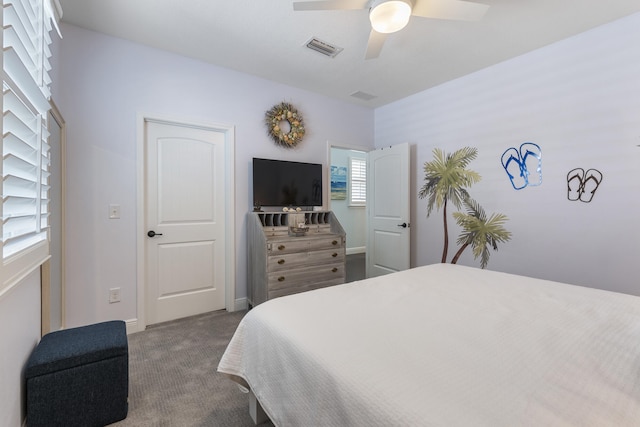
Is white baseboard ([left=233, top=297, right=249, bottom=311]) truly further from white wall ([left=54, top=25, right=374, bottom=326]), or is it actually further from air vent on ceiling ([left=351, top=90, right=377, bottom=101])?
air vent on ceiling ([left=351, top=90, right=377, bottom=101])

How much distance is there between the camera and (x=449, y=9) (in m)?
1.84

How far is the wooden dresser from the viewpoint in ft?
9.27

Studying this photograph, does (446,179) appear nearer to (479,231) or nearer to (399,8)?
(479,231)

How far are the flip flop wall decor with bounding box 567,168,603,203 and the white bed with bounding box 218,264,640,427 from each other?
127 cm

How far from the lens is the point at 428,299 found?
1.45 m

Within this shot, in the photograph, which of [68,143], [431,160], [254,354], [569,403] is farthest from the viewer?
[431,160]

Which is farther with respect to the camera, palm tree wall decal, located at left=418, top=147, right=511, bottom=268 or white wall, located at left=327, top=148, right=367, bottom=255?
white wall, located at left=327, top=148, right=367, bottom=255

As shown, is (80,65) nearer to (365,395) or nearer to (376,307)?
(376,307)

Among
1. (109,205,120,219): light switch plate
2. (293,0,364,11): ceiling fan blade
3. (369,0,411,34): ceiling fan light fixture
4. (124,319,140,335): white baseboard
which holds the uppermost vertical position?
(293,0,364,11): ceiling fan blade

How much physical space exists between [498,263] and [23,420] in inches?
145

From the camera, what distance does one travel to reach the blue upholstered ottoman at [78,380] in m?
1.34

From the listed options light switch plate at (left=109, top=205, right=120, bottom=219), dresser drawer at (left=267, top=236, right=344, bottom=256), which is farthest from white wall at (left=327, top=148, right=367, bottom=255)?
light switch plate at (left=109, top=205, right=120, bottom=219)

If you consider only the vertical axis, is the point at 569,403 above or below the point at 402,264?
above

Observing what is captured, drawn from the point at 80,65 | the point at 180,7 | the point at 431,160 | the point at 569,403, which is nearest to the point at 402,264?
the point at 431,160
